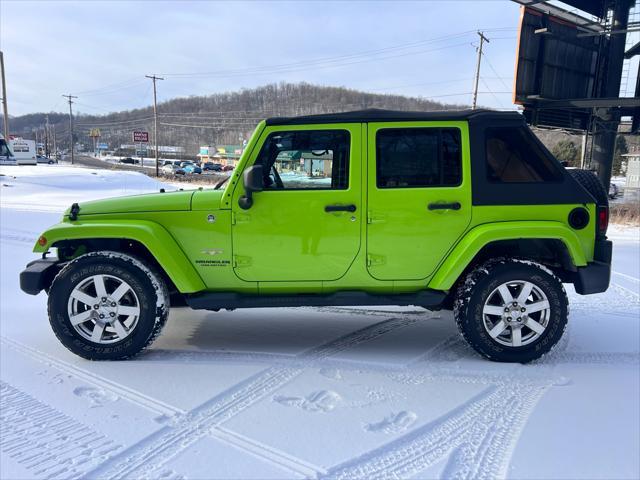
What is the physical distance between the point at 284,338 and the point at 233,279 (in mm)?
797

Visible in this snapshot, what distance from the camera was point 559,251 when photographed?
3707 millimetres

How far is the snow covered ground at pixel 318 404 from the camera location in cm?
234

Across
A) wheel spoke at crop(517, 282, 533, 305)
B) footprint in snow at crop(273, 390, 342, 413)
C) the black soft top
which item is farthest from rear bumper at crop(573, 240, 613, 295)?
footprint in snow at crop(273, 390, 342, 413)

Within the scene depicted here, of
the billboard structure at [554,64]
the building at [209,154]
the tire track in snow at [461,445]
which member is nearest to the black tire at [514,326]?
the tire track in snow at [461,445]

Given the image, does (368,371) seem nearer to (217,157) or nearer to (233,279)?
(233,279)

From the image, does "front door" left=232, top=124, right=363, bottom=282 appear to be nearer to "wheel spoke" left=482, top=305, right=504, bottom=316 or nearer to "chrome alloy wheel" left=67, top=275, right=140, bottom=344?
"chrome alloy wheel" left=67, top=275, right=140, bottom=344

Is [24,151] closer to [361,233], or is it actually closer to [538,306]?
[361,233]

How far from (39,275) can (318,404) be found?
2.43m

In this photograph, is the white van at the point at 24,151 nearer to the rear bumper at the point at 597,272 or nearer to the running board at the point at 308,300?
the running board at the point at 308,300

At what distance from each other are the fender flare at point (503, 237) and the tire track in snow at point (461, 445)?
977mm

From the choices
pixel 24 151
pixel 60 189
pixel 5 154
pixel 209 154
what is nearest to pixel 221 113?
pixel 209 154

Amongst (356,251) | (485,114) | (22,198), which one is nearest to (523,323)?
(356,251)

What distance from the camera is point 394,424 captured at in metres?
2.71

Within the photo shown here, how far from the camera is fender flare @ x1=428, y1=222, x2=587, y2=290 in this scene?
138 inches
